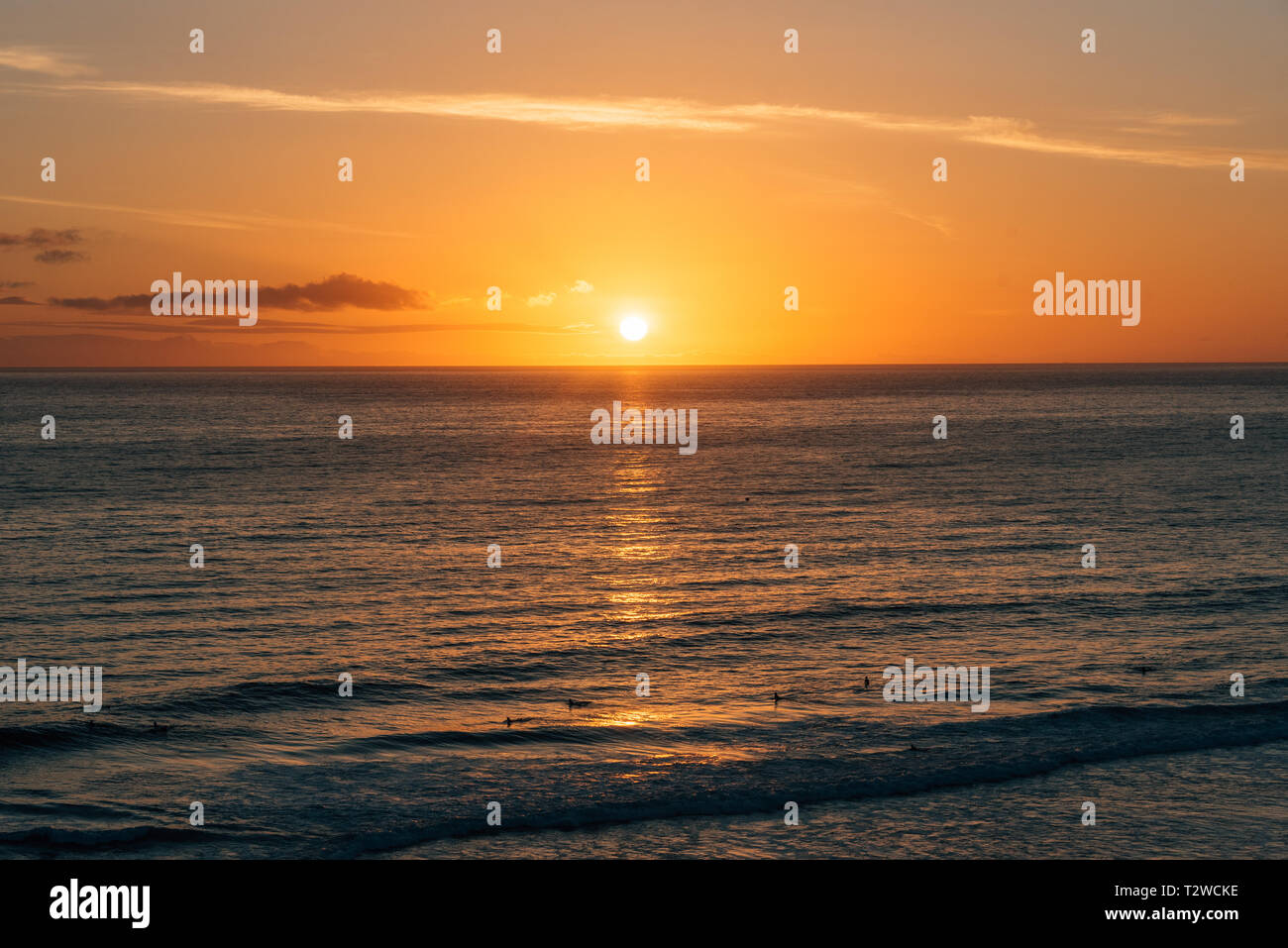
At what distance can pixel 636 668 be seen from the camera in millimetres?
33344

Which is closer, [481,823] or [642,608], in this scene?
[481,823]

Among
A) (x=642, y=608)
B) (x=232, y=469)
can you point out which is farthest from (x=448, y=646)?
(x=232, y=469)

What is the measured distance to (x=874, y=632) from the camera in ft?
123

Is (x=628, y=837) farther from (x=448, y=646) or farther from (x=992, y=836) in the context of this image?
(x=448, y=646)

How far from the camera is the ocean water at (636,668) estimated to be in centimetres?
2173

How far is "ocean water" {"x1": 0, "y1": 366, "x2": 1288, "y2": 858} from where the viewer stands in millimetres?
21734

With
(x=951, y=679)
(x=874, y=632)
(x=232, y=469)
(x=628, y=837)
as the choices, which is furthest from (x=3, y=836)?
(x=232, y=469)

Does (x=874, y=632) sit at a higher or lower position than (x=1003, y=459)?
lower

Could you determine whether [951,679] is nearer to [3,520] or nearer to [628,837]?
[628,837]

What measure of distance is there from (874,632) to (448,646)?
576 inches
